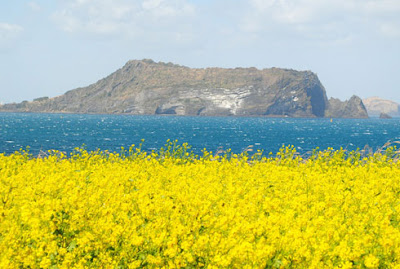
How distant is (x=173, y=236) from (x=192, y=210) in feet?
3.83

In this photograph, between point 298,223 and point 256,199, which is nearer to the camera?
point 298,223

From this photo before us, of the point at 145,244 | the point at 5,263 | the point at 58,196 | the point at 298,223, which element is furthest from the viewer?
the point at 58,196

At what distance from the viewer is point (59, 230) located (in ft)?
24.1

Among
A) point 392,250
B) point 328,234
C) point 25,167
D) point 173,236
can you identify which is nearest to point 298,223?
point 328,234

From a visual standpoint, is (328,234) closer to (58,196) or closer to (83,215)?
(83,215)

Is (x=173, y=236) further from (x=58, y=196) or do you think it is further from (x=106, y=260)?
(x=58, y=196)

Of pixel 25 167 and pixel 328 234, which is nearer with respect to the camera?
pixel 328 234

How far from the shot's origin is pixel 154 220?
749 centimetres

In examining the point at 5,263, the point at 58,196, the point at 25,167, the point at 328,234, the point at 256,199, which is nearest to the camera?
the point at 5,263

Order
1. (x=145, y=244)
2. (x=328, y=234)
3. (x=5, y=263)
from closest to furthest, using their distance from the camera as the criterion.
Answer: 1. (x=5, y=263)
2. (x=145, y=244)
3. (x=328, y=234)

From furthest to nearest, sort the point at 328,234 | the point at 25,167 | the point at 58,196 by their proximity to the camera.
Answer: the point at 25,167 < the point at 58,196 < the point at 328,234

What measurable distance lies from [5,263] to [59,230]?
4.52 ft

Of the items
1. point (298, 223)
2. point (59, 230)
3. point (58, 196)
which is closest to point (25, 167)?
point (58, 196)

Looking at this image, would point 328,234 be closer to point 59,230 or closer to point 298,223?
point 298,223
